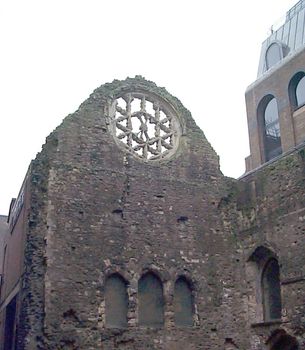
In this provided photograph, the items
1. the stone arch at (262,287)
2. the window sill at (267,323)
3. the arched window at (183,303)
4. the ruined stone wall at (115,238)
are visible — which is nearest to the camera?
the ruined stone wall at (115,238)

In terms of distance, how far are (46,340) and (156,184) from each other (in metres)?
5.11

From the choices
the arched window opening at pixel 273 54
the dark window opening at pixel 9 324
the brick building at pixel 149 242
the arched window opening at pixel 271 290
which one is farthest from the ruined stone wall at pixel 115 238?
the arched window opening at pixel 273 54

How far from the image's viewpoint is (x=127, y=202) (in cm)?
1424

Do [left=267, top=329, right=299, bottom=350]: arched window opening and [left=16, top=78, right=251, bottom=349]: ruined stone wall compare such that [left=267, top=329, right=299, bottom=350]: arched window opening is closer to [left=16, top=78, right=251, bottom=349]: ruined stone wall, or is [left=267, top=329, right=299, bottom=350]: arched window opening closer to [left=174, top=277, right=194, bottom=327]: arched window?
[left=16, top=78, right=251, bottom=349]: ruined stone wall

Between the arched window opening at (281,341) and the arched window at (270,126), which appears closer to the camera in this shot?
the arched window opening at (281,341)

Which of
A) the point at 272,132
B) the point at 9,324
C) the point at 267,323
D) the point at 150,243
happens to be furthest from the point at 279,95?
the point at 9,324

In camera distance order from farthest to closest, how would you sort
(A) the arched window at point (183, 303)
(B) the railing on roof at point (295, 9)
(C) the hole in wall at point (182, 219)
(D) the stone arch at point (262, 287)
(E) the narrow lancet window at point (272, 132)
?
(B) the railing on roof at point (295, 9) < (E) the narrow lancet window at point (272, 132) < (C) the hole in wall at point (182, 219) < (D) the stone arch at point (262, 287) < (A) the arched window at point (183, 303)

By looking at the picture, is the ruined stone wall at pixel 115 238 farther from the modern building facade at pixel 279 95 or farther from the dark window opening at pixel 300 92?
the dark window opening at pixel 300 92

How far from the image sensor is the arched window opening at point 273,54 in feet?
89.0

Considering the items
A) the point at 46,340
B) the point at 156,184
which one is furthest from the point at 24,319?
the point at 156,184

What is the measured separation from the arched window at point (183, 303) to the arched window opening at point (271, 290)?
78.2 inches

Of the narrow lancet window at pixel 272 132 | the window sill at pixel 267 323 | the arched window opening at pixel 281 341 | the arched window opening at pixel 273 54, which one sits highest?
the arched window opening at pixel 273 54

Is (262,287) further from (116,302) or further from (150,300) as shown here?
(116,302)

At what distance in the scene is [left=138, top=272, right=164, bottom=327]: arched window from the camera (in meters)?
13.5
